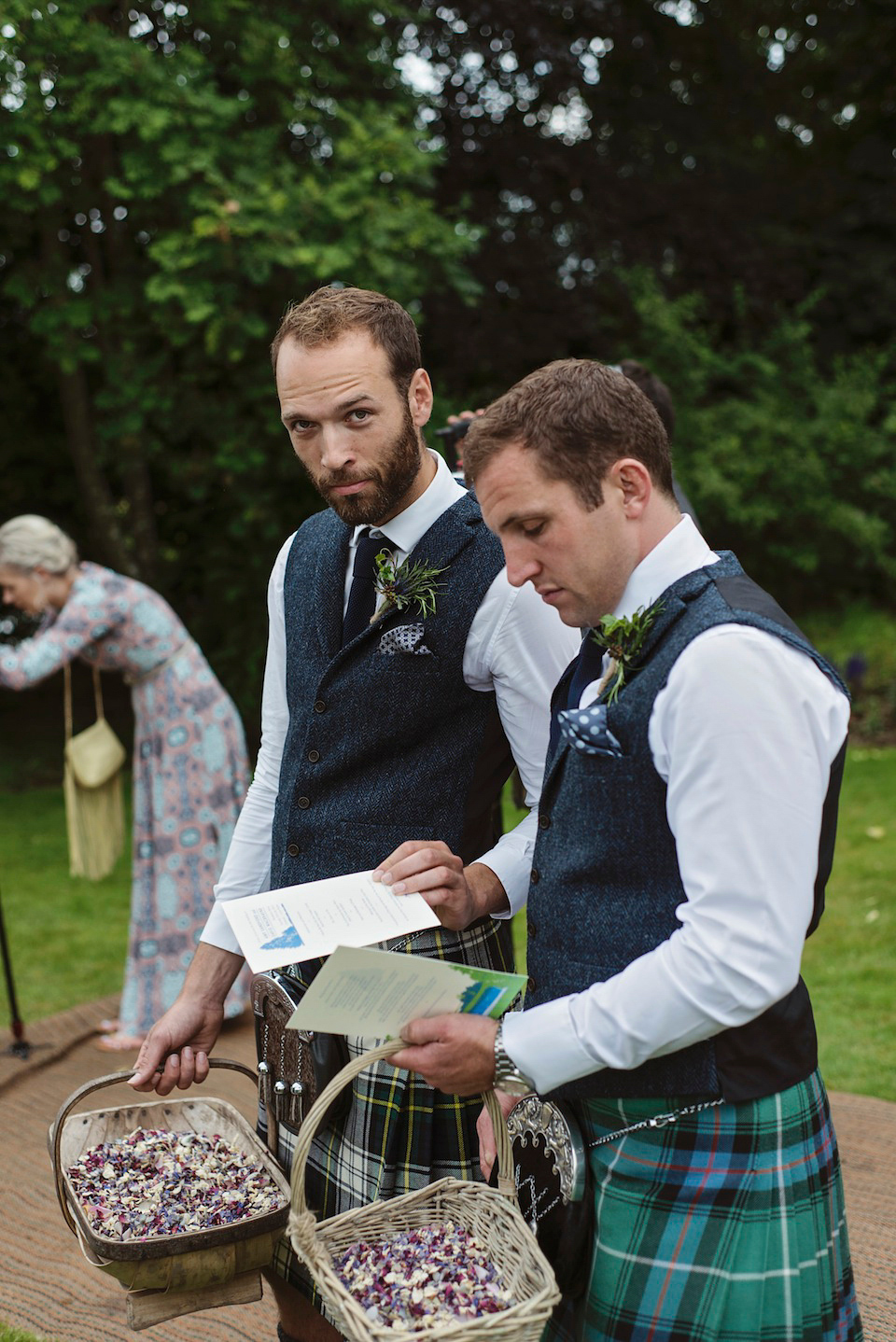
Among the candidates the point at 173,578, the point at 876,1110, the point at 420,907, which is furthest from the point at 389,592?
the point at 173,578

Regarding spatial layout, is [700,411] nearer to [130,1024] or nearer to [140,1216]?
[130,1024]

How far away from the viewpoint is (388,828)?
2115mm

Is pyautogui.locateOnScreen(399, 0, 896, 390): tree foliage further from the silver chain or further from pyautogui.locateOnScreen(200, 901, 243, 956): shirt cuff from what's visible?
the silver chain

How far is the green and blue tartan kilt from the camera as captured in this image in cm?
156

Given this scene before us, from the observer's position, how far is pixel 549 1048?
5.04ft

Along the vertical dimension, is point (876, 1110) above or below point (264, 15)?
below

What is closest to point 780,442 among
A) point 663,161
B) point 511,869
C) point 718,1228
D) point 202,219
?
point 663,161

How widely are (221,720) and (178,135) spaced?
12.8 ft

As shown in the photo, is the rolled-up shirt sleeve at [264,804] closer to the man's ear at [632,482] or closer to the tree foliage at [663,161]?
the man's ear at [632,482]

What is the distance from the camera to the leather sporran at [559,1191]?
1.63 meters

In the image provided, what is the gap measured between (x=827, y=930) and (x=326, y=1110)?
15.9ft

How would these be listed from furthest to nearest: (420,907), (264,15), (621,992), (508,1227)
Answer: (264,15), (420,907), (508,1227), (621,992)

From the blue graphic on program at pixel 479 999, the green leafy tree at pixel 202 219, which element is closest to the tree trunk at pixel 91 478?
the green leafy tree at pixel 202 219

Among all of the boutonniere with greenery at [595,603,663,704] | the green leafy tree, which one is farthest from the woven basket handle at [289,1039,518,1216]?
the green leafy tree
